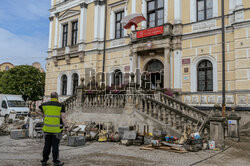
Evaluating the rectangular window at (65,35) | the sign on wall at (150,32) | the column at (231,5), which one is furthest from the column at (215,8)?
the rectangular window at (65,35)

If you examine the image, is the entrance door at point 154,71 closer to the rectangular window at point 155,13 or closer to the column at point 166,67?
the column at point 166,67

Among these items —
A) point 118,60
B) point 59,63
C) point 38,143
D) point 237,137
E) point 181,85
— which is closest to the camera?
point 38,143

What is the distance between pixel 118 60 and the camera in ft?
64.0

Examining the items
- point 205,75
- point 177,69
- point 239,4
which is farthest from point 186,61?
point 239,4

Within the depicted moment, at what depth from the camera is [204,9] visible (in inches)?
617

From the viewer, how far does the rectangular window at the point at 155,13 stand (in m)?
17.6

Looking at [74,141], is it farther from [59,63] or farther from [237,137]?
[59,63]

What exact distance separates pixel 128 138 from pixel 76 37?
16070mm

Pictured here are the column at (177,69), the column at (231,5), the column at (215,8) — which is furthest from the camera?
the column at (177,69)

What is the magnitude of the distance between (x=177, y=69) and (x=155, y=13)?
16.7ft

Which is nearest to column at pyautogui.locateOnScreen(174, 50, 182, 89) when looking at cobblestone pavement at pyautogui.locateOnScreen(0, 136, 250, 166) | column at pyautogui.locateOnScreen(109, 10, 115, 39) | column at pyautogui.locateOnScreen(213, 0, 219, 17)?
column at pyautogui.locateOnScreen(213, 0, 219, 17)

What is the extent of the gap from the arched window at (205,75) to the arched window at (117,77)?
6718 millimetres

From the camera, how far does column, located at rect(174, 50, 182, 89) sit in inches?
621

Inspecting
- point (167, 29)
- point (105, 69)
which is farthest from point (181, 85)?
point (105, 69)
